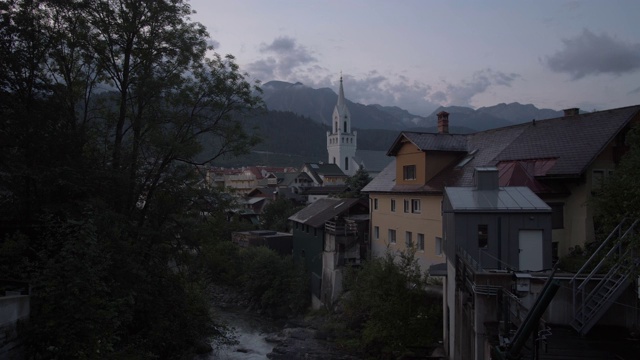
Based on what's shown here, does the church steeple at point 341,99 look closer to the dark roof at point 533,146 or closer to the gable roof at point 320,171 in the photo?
the gable roof at point 320,171

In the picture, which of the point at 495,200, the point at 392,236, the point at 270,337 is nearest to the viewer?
the point at 495,200

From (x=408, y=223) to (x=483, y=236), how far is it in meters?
13.8

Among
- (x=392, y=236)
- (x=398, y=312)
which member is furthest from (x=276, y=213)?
(x=398, y=312)

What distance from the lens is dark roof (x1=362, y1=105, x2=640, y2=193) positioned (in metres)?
21.6

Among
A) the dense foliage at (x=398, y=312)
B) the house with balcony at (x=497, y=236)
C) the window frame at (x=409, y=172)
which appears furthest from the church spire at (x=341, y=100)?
the house with balcony at (x=497, y=236)

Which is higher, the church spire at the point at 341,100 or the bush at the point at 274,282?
the church spire at the point at 341,100

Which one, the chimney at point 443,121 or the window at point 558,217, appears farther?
the chimney at point 443,121

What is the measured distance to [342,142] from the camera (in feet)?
404

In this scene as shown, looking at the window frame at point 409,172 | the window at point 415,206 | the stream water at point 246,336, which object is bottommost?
the stream water at point 246,336

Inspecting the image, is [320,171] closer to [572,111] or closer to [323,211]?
[323,211]

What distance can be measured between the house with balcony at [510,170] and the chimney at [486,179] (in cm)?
421

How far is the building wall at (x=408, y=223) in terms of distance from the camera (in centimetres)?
2681

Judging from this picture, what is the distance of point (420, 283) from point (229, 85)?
13.0 meters

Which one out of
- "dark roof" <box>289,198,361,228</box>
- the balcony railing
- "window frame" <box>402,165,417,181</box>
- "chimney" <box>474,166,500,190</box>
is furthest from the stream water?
"chimney" <box>474,166,500,190</box>
